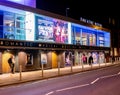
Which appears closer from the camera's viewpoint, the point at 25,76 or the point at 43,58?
the point at 25,76

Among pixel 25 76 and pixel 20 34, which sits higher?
pixel 20 34

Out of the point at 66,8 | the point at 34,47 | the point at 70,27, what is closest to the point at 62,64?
the point at 70,27

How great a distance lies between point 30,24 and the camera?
32875mm

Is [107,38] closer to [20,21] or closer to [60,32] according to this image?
[60,32]

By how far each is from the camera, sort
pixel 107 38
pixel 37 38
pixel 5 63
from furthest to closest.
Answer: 1. pixel 107 38
2. pixel 37 38
3. pixel 5 63

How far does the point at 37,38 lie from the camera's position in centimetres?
3347

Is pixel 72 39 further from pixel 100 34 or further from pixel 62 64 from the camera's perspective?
pixel 100 34

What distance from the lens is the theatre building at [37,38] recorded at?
→ 2948 centimetres

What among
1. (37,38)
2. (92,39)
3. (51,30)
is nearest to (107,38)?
(92,39)

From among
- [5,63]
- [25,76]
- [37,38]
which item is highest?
[37,38]

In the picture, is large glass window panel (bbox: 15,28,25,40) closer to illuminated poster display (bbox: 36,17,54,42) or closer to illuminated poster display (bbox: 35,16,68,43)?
illuminated poster display (bbox: 35,16,68,43)

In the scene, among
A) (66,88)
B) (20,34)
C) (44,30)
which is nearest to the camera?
(66,88)

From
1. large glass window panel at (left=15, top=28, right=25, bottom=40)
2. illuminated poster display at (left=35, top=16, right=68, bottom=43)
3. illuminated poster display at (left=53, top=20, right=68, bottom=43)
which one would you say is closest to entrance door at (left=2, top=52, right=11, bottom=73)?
large glass window panel at (left=15, top=28, right=25, bottom=40)

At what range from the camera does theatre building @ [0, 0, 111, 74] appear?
96.7 ft
